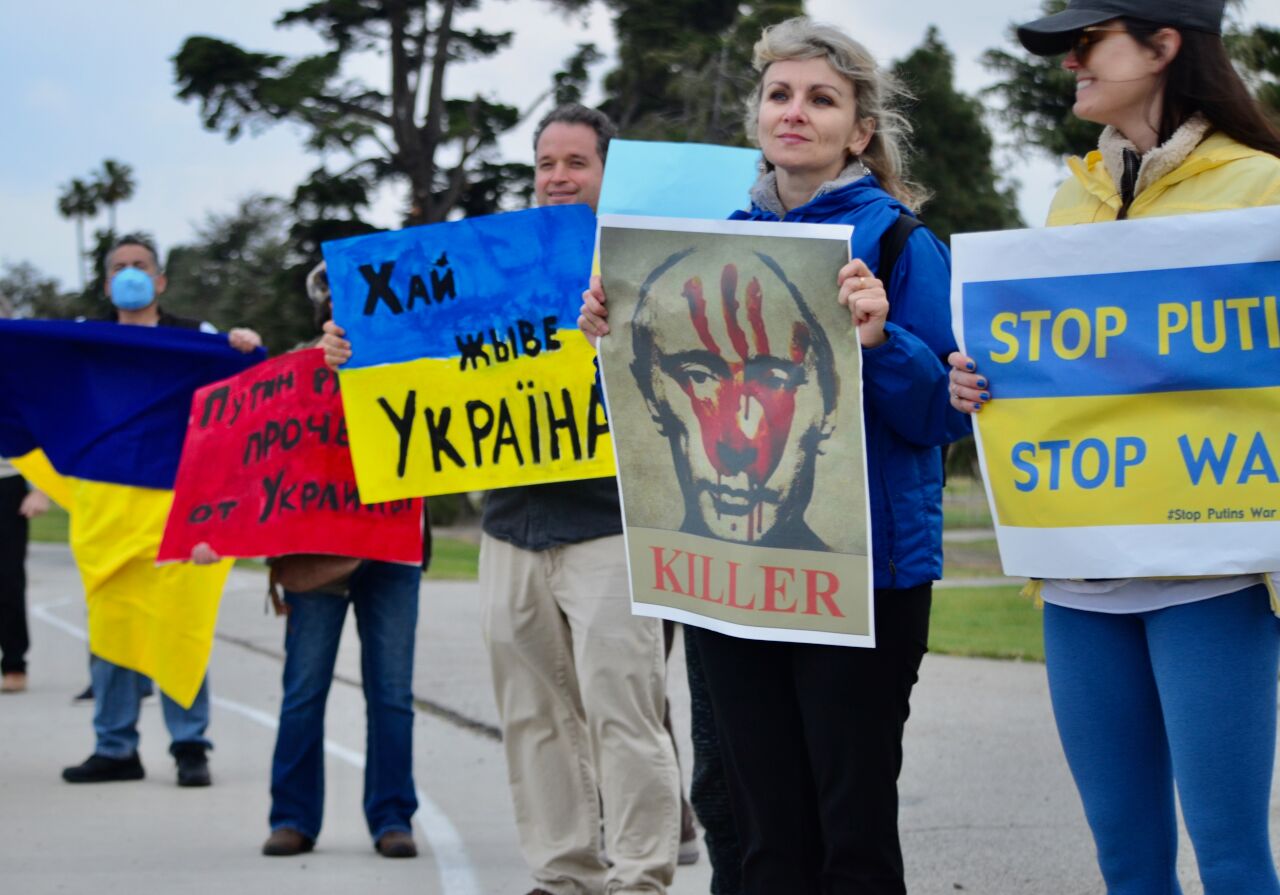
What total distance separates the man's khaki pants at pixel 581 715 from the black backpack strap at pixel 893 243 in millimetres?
1537

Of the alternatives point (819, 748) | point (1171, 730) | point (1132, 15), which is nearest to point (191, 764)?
point (819, 748)

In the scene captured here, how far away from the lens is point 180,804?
Result: 6625 millimetres

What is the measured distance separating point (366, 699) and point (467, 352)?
4.56 ft

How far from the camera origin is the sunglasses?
10.2ft

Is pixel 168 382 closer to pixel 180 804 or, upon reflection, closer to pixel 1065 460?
pixel 180 804

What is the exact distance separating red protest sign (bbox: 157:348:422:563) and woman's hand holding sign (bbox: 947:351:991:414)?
2.79 metres

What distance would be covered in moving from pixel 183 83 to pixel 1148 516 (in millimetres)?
36032

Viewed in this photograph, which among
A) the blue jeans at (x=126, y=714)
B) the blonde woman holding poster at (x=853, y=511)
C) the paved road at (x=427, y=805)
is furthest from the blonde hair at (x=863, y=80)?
the blue jeans at (x=126, y=714)

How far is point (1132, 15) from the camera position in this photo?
305cm

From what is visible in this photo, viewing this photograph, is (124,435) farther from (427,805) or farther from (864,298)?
(864,298)

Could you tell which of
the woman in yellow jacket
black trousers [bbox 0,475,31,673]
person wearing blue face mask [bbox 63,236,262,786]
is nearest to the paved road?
person wearing blue face mask [bbox 63,236,262,786]

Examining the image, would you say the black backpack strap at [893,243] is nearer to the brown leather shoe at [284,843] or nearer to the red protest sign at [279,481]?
the red protest sign at [279,481]

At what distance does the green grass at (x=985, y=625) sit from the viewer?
10.3 m

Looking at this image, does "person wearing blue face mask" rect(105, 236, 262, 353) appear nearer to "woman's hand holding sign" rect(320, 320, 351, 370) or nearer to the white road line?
"woman's hand holding sign" rect(320, 320, 351, 370)
